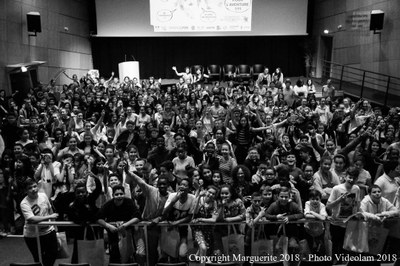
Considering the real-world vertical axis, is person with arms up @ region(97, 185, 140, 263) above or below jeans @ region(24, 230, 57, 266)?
above

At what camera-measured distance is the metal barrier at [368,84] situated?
14.0 m

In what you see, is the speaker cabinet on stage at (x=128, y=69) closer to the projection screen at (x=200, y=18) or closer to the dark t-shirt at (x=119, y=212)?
the projection screen at (x=200, y=18)

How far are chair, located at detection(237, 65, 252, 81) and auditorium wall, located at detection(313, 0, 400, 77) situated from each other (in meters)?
3.24

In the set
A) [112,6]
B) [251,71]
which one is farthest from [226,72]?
[112,6]

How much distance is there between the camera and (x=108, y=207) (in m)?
5.10

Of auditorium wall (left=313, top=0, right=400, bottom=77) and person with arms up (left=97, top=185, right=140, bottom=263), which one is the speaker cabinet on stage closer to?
auditorium wall (left=313, top=0, right=400, bottom=77)

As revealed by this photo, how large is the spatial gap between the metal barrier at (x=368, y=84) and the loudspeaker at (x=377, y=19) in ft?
5.00

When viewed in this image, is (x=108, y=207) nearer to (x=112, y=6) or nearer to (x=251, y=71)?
(x=251, y=71)

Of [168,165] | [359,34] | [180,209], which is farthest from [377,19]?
[180,209]

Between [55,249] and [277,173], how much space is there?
3119mm

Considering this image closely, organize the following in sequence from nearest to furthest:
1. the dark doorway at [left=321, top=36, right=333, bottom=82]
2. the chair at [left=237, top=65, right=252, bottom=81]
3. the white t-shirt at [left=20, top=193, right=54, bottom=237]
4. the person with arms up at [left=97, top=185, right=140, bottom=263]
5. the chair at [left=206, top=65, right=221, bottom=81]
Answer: the person with arms up at [left=97, top=185, right=140, bottom=263]
the white t-shirt at [left=20, top=193, right=54, bottom=237]
the chair at [left=237, top=65, right=252, bottom=81]
the dark doorway at [left=321, top=36, right=333, bottom=82]
the chair at [left=206, top=65, right=221, bottom=81]

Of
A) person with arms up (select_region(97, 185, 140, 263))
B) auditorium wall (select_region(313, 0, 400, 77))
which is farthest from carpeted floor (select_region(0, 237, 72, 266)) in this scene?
auditorium wall (select_region(313, 0, 400, 77))

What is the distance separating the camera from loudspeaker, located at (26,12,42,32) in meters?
15.8

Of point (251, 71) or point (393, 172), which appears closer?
point (393, 172)
